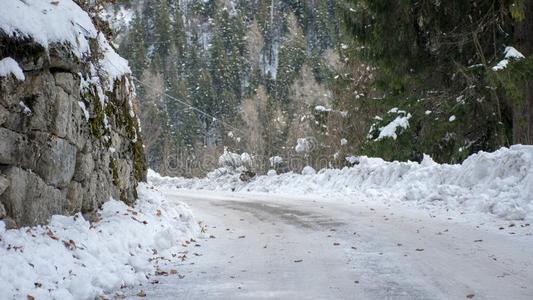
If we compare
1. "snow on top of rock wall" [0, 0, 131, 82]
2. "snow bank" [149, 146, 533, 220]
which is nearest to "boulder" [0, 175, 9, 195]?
"snow on top of rock wall" [0, 0, 131, 82]

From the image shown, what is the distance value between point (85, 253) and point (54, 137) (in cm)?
154

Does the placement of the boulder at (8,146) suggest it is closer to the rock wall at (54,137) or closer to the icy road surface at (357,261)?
the rock wall at (54,137)

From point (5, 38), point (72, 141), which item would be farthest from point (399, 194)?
point (5, 38)

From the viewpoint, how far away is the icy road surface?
17.6 ft

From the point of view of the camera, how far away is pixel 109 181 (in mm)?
8719

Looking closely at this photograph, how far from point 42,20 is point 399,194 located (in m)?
10.2

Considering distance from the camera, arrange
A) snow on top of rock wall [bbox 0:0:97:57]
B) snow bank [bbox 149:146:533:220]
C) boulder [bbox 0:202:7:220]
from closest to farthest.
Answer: boulder [bbox 0:202:7:220]
snow on top of rock wall [bbox 0:0:97:57]
snow bank [bbox 149:146:533:220]

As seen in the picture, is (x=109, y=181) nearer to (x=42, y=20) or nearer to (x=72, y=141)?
(x=72, y=141)

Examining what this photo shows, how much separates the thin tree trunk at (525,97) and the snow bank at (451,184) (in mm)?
1744

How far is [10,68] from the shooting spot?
232 inches

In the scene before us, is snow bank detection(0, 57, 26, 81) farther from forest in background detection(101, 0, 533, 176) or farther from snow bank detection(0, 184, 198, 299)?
forest in background detection(101, 0, 533, 176)

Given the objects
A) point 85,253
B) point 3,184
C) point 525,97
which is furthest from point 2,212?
point 525,97

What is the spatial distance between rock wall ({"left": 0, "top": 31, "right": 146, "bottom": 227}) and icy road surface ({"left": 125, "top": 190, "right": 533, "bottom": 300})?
64.1 inches

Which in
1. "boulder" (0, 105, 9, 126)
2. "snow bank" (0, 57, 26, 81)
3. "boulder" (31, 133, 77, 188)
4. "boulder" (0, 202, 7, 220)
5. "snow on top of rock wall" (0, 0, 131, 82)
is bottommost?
"boulder" (0, 202, 7, 220)
